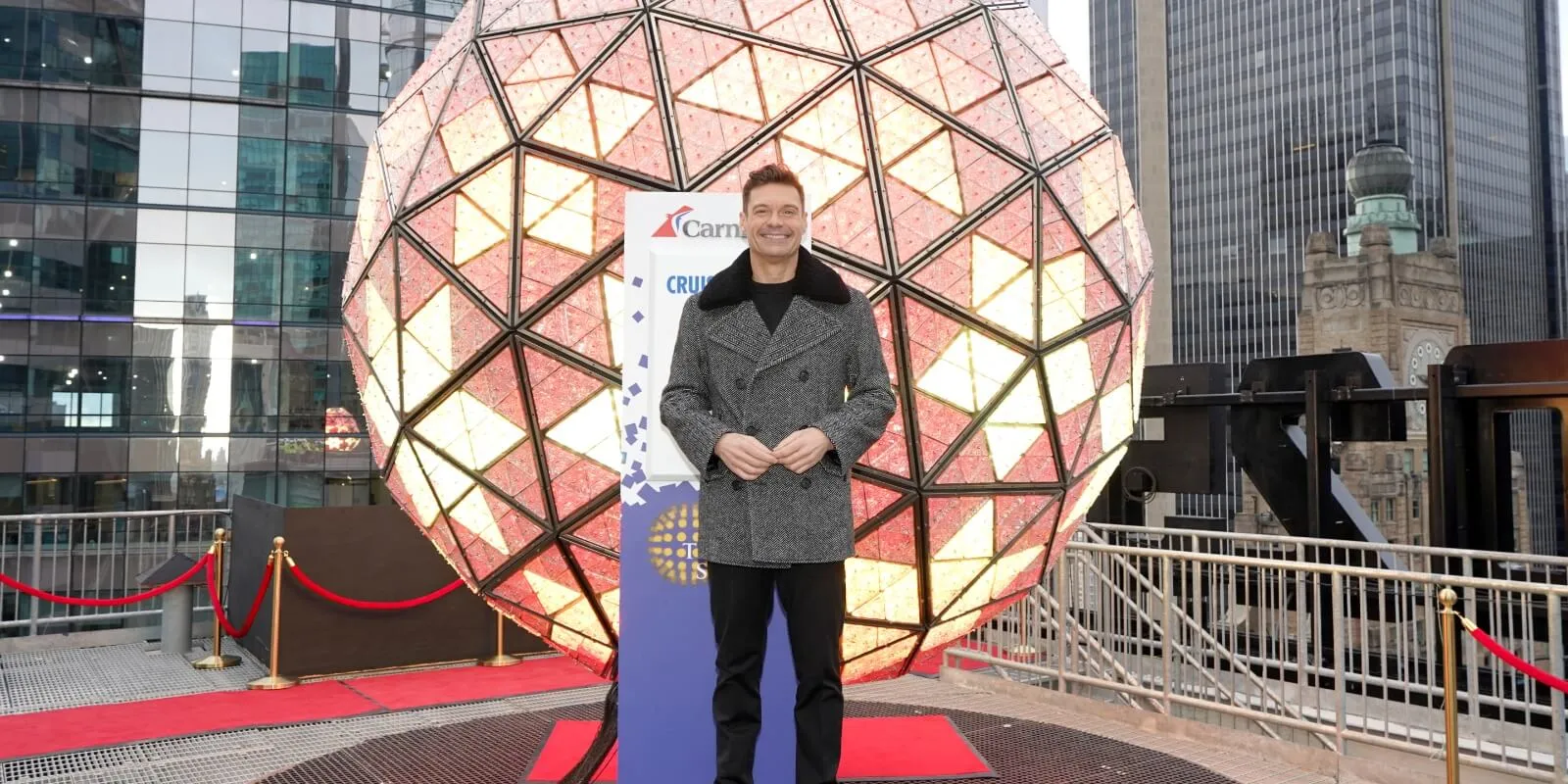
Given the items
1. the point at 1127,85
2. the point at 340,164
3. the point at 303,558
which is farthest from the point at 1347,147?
the point at 303,558

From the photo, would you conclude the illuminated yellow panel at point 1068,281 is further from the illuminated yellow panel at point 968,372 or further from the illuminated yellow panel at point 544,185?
the illuminated yellow panel at point 544,185

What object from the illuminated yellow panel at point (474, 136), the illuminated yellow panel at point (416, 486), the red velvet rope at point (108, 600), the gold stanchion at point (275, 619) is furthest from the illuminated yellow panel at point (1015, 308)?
the red velvet rope at point (108, 600)

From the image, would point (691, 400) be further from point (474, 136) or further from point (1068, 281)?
point (1068, 281)

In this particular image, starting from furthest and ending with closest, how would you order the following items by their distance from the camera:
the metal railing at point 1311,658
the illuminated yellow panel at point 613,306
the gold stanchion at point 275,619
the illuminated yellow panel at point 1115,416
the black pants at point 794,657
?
the gold stanchion at point 275,619, the metal railing at point 1311,658, the illuminated yellow panel at point 1115,416, the illuminated yellow panel at point 613,306, the black pants at point 794,657

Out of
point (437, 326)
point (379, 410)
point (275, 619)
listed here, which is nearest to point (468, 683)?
point (275, 619)

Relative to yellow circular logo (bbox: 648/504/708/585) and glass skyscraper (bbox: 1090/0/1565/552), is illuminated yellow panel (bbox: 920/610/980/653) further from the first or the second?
Answer: glass skyscraper (bbox: 1090/0/1565/552)

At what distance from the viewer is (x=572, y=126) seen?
3.20 meters

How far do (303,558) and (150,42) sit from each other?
27328 millimetres

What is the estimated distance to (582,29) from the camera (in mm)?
3328

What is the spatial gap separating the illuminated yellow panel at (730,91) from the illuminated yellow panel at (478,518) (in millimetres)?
1383

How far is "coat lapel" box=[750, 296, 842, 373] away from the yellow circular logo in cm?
62

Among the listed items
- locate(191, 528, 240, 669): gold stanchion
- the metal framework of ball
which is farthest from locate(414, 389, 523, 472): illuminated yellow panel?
locate(191, 528, 240, 669): gold stanchion

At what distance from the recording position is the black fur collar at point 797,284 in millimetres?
2809

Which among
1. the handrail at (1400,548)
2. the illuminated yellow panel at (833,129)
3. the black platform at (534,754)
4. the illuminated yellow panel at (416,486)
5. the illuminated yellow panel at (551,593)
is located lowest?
the black platform at (534,754)
